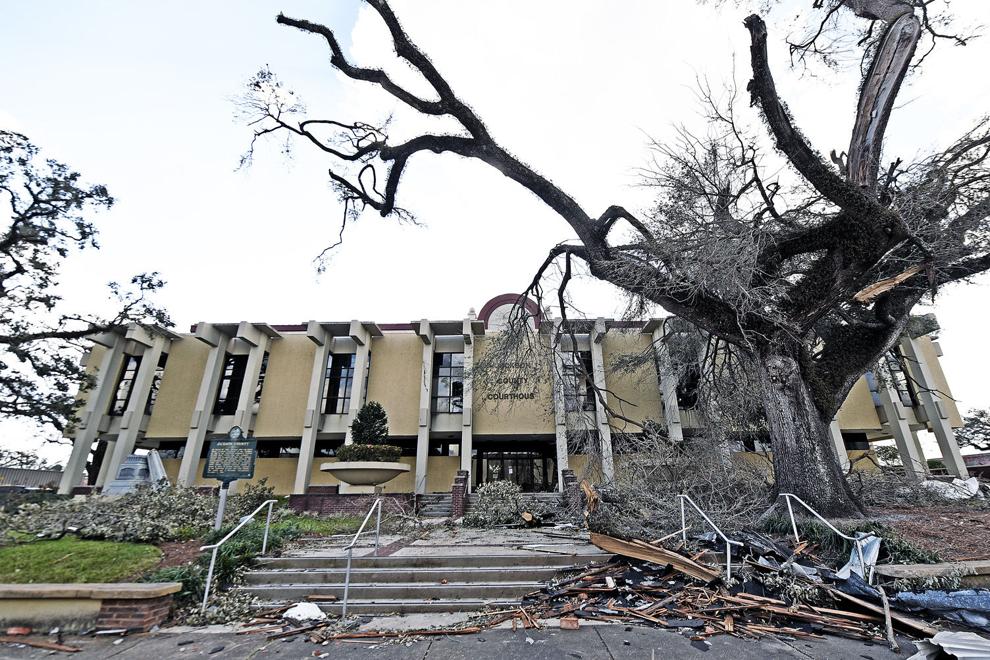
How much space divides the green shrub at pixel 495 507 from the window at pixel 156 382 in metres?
17.1

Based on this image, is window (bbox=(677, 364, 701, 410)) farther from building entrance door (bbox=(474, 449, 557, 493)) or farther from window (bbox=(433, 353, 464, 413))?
window (bbox=(433, 353, 464, 413))

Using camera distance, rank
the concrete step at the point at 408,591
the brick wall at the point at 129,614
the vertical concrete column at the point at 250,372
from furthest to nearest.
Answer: the vertical concrete column at the point at 250,372
the concrete step at the point at 408,591
the brick wall at the point at 129,614

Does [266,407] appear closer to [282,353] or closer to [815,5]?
[282,353]

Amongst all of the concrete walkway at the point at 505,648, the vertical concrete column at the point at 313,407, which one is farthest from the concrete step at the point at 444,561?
the vertical concrete column at the point at 313,407

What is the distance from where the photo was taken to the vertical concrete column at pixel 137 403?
18.6 metres

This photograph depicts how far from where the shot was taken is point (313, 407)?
1888 cm

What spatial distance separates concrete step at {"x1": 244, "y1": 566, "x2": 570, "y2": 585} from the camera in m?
5.61

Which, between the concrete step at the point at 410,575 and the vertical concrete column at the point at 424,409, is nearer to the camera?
the concrete step at the point at 410,575

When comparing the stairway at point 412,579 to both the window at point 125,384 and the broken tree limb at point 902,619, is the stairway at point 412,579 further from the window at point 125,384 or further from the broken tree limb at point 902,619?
the window at point 125,384

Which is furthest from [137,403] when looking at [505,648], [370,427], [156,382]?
[505,648]

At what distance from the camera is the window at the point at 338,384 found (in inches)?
803

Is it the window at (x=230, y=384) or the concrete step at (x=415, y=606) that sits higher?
the window at (x=230, y=384)

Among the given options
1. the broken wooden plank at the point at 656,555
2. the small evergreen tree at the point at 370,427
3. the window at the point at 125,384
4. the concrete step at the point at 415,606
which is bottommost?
the concrete step at the point at 415,606

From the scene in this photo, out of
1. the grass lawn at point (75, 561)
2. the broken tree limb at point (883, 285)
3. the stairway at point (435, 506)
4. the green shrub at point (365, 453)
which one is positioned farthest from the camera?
the stairway at point (435, 506)
